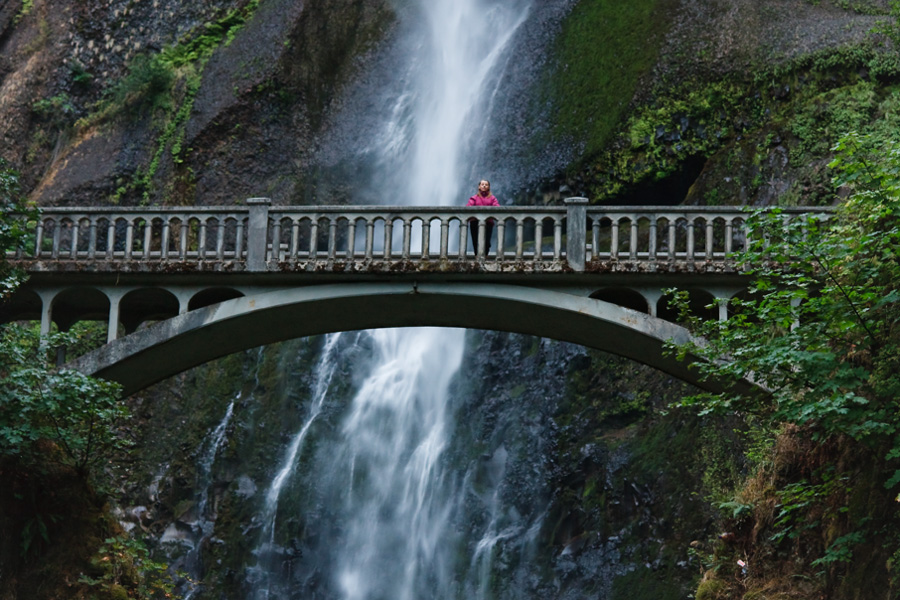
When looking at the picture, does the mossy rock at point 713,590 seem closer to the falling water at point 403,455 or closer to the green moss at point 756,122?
the falling water at point 403,455

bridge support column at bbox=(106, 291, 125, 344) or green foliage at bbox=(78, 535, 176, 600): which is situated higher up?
bridge support column at bbox=(106, 291, 125, 344)

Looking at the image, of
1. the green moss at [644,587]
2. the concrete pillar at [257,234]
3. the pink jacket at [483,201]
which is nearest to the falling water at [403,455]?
the green moss at [644,587]

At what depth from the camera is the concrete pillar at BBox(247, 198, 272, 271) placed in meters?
17.2

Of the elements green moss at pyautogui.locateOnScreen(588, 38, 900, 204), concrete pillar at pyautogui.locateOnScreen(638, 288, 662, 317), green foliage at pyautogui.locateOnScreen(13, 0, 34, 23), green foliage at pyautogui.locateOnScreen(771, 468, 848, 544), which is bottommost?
green foliage at pyautogui.locateOnScreen(771, 468, 848, 544)

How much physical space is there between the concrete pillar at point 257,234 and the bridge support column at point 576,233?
4507mm

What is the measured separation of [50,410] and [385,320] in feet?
17.3

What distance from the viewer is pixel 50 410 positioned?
49.0 ft

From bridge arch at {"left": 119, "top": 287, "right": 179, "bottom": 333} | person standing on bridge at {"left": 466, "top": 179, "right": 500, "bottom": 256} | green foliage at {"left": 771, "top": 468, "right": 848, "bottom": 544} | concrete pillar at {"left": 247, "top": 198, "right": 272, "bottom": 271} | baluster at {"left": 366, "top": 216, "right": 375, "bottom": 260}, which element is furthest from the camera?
bridge arch at {"left": 119, "top": 287, "right": 179, "bottom": 333}

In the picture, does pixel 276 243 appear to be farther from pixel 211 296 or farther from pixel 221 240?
pixel 211 296

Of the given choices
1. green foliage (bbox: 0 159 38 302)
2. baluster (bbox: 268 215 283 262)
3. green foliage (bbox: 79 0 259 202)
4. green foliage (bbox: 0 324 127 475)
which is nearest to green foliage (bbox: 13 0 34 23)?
green foliage (bbox: 79 0 259 202)

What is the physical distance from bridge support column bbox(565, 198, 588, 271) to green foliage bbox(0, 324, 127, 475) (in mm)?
6578

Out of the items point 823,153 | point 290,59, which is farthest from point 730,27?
point 290,59

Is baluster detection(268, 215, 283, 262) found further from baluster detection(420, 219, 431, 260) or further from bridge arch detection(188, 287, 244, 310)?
baluster detection(420, 219, 431, 260)

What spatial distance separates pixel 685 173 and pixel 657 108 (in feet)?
5.65
